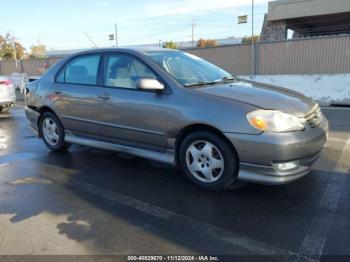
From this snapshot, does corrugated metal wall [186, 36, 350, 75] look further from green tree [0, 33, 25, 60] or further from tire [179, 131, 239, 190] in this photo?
green tree [0, 33, 25, 60]

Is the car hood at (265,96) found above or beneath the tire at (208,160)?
above

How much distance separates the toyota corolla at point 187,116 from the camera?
3936mm

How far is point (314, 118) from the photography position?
4.30 metres

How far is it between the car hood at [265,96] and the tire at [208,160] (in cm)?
50

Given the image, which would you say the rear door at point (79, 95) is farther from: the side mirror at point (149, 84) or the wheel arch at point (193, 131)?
the wheel arch at point (193, 131)

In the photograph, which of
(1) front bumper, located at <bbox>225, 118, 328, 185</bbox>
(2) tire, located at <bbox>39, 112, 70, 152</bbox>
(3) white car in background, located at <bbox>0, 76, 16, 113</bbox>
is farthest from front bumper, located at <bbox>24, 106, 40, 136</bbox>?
(3) white car in background, located at <bbox>0, 76, 16, 113</bbox>

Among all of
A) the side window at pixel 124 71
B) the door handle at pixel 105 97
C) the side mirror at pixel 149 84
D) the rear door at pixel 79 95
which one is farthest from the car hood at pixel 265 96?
the rear door at pixel 79 95

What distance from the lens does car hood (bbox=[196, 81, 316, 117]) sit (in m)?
4.09

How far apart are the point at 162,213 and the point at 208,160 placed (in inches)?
33.1

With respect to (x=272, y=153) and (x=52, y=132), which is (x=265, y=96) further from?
(x=52, y=132)

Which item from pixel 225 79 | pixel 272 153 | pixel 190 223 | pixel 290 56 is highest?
pixel 290 56

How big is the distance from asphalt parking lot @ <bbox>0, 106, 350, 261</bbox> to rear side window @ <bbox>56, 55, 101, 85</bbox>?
1262 millimetres

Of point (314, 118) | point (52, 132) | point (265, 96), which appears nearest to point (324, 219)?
point (314, 118)

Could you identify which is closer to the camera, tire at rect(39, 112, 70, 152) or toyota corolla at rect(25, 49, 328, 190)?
toyota corolla at rect(25, 49, 328, 190)
